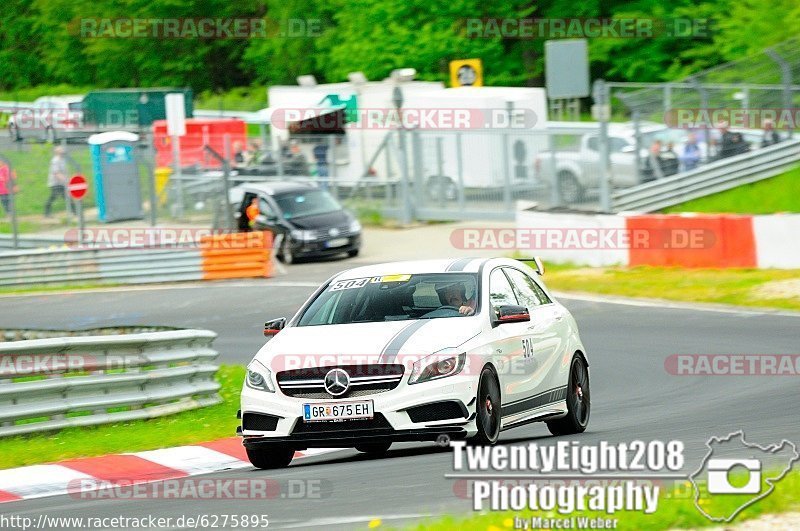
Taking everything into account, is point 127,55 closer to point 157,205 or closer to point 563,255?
point 157,205

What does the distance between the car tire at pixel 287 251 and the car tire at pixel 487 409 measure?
2180 cm

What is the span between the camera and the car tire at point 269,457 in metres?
10.7

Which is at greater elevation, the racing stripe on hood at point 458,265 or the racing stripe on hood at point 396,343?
the racing stripe on hood at point 458,265

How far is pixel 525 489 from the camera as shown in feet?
26.1

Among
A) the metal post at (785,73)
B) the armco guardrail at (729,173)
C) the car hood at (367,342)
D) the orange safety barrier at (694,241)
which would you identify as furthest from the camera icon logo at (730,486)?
the armco guardrail at (729,173)

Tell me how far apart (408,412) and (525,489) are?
217 centimetres

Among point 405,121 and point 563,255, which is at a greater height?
point 405,121

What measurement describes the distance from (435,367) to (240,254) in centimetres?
2050

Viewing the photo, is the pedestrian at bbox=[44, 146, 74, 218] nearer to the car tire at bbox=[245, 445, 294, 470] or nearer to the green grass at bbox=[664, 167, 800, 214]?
the green grass at bbox=[664, 167, 800, 214]

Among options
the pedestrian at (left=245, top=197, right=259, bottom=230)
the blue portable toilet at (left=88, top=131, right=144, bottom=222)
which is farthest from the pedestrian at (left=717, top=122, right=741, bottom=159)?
the blue portable toilet at (left=88, top=131, right=144, bottom=222)

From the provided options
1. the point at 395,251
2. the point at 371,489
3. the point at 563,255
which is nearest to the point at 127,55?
the point at 395,251

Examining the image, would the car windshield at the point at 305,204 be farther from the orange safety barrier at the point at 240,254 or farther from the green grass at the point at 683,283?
the green grass at the point at 683,283

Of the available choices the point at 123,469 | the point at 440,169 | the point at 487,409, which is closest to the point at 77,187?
the point at 440,169

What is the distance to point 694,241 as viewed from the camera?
25.3 m
